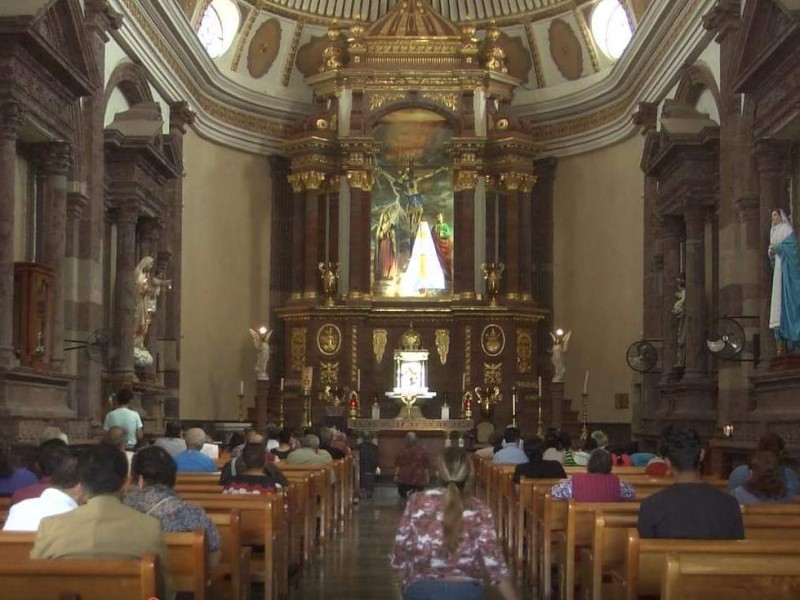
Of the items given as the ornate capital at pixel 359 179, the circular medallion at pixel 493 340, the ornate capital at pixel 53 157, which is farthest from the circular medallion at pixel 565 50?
the ornate capital at pixel 53 157

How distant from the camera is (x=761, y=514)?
794cm

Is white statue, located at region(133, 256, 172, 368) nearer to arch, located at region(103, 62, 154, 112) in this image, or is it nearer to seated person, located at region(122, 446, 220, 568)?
arch, located at region(103, 62, 154, 112)

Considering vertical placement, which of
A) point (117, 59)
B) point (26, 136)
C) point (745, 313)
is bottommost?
point (745, 313)

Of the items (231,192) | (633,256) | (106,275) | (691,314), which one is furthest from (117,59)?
(633,256)

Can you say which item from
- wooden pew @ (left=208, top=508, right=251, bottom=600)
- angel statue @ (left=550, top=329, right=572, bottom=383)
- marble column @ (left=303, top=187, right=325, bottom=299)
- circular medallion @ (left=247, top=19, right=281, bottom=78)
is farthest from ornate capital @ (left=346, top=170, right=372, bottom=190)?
wooden pew @ (left=208, top=508, right=251, bottom=600)

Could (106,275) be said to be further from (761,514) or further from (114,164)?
(761,514)

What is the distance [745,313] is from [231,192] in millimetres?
14288

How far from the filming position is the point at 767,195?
15305 mm

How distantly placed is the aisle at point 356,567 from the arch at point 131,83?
25.6 feet

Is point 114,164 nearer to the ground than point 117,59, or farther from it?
nearer to the ground

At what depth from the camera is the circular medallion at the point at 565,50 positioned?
2748cm

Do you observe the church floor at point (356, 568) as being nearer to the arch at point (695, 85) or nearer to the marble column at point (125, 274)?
the marble column at point (125, 274)

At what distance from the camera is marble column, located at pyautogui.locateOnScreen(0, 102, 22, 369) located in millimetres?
13461

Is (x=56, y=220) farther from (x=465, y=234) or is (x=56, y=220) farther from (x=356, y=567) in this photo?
(x=465, y=234)
